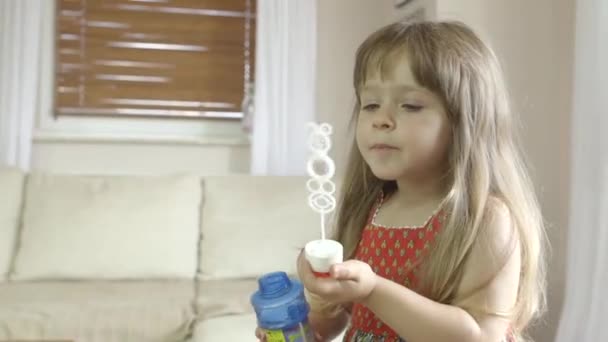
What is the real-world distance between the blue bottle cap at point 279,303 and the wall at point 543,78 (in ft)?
5.04

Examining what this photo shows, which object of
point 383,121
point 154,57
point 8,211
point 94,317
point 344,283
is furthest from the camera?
point 154,57

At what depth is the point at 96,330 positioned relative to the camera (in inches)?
69.2

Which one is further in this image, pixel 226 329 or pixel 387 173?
pixel 226 329

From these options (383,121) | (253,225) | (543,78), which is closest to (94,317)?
(253,225)

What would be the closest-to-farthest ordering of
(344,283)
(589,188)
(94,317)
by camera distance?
(344,283)
(589,188)
(94,317)

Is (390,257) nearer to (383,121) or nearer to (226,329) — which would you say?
(383,121)

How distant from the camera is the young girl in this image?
69 centimetres

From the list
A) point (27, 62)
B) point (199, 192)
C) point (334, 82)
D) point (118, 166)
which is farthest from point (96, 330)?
point (334, 82)

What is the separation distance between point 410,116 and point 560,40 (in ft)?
5.23

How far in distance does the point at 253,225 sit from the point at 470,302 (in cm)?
160

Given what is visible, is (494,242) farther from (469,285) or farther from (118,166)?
(118,166)

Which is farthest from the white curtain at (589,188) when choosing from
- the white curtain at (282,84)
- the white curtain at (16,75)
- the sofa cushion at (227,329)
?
the white curtain at (16,75)

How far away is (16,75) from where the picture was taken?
2490 mm

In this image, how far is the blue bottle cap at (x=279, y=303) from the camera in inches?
27.7
